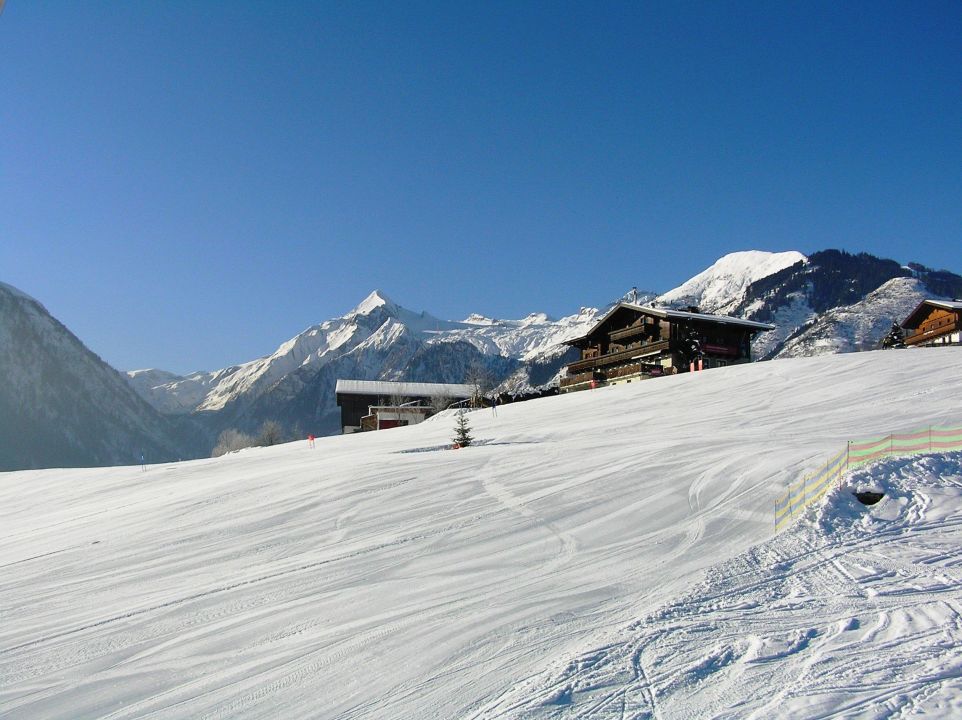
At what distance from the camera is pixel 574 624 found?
9.41 m

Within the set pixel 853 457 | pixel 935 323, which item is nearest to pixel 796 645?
pixel 853 457

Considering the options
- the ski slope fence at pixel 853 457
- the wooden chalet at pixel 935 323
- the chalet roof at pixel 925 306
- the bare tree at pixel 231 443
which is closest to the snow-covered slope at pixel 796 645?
the ski slope fence at pixel 853 457

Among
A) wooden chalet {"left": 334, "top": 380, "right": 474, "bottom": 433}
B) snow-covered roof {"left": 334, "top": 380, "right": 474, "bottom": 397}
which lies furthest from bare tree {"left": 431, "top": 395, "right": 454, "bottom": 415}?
snow-covered roof {"left": 334, "top": 380, "right": 474, "bottom": 397}

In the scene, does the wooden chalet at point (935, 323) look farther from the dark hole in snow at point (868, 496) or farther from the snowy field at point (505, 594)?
the dark hole in snow at point (868, 496)

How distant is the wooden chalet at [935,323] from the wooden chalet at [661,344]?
15.8m

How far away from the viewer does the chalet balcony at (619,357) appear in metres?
60.1

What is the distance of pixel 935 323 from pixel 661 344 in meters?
28.8

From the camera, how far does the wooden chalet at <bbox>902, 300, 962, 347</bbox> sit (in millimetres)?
61875

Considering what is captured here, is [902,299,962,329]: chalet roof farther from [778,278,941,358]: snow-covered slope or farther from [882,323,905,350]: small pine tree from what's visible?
[778,278,941,358]: snow-covered slope

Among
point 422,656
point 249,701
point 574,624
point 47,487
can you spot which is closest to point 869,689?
point 574,624


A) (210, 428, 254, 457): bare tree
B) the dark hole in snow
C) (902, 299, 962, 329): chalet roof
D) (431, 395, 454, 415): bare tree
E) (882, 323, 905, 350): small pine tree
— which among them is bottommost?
(210, 428, 254, 457): bare tree

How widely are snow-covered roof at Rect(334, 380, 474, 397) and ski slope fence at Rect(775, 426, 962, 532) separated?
233ft

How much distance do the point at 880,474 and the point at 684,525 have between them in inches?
189

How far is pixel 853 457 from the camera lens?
17.6 m
